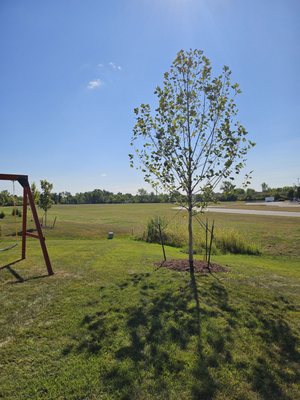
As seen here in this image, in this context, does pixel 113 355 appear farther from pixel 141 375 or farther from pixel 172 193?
pixel 172 193

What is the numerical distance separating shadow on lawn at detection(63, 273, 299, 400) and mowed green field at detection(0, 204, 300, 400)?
16 mm

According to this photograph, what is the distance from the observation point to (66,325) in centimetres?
488

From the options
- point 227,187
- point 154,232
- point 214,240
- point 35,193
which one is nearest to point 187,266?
point 227,187

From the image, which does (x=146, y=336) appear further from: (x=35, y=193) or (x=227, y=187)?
(x=35, y=193)

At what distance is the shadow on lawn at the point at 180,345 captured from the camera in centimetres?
346

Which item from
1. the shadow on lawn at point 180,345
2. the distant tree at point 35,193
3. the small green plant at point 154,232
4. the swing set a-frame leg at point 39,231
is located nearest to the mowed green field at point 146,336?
the shadow on lawn at point 180,345

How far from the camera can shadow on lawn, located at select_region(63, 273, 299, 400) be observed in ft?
11.3

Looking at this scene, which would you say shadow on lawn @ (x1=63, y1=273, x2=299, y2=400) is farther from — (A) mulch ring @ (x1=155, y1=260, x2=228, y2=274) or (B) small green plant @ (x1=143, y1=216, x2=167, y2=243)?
(B) small green plant @ (x1=143, y1=216, x2=167, y2=243)

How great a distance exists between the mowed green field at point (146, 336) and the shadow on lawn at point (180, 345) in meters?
0.02

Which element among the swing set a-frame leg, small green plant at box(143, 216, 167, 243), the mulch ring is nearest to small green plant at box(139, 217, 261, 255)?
small green plant at box(143, 216, 167, 243)

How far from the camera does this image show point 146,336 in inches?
179

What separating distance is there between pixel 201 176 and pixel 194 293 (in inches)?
145

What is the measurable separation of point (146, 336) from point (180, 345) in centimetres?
60

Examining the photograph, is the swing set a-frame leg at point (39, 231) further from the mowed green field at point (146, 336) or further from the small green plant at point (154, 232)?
the small green plant at point (154, 232)
